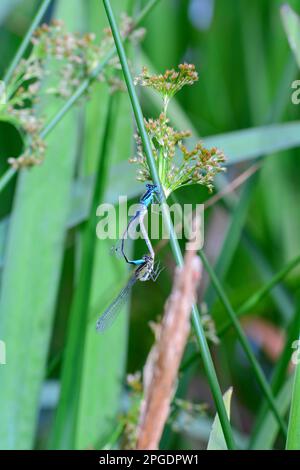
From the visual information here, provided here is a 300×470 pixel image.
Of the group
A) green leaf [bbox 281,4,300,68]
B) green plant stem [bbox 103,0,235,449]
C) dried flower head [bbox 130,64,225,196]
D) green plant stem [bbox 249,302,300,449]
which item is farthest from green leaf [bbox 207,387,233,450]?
green leaf [bbox 281,4,300,68]

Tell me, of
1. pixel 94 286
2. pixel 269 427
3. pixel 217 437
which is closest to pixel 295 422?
pixel 217 437

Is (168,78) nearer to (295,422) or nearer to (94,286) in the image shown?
(295,422)

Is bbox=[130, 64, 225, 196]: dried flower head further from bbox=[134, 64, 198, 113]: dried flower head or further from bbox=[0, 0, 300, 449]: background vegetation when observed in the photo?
bbox=[0, 0, 300, 449]: background vegetation

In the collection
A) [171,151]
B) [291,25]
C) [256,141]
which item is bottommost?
[171,151]

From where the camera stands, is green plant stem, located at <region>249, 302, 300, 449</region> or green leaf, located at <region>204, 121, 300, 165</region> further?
green leaf, located at <region>204, 121, 300, 165</region>

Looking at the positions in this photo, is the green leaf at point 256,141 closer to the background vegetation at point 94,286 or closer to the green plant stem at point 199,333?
the background vegetation at point 94,286

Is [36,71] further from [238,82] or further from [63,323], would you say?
[238,82]

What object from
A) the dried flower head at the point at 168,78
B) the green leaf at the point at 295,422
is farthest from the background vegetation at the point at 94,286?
the dried flower head at the point at 168,78
